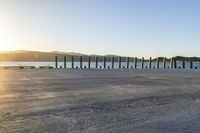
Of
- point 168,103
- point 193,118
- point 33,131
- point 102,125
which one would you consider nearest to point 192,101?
point 168,103

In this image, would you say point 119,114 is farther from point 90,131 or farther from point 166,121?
point 90,131

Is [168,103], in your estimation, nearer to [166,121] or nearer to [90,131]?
A: [166,121]

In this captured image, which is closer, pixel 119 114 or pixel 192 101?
pixel 119 114

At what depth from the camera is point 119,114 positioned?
6660mm

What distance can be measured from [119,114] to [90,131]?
154 cm

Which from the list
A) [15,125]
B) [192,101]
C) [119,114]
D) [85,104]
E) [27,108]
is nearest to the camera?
[15,125]

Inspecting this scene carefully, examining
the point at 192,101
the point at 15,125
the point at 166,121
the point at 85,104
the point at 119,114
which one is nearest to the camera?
the point at 15,125

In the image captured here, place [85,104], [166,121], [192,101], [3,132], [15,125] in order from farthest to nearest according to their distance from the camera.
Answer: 1. [192,101]
2. [85,104]
3. [166,121]
4. [15,125]
5. [3,132]

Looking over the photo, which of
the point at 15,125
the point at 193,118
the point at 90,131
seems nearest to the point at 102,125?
the point at 90,131

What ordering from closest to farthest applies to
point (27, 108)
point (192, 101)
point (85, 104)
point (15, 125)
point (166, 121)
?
point (15, 125)
point (166, 121)
point (27, 108)
point (85, 104)
point (192, 101)

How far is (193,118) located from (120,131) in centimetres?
186

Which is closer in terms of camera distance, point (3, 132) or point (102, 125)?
point (3, 132)

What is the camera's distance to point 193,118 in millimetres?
6387

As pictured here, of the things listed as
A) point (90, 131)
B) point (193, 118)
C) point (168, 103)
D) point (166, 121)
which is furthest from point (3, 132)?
point (168, 103)
